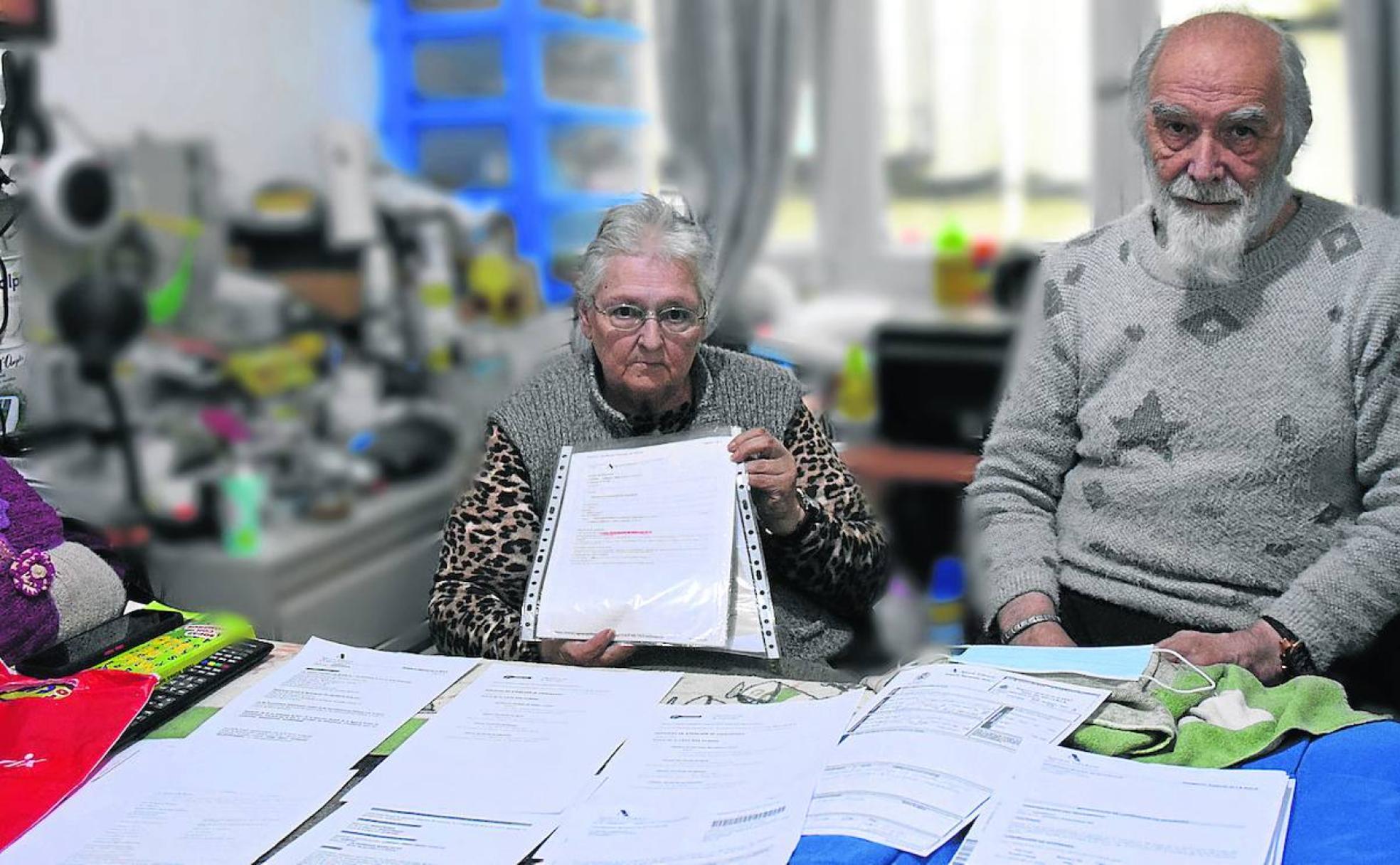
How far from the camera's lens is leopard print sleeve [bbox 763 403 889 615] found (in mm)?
1264

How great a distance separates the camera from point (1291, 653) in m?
1.19

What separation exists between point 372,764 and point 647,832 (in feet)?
0.75

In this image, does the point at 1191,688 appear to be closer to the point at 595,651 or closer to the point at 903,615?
the point at 595,651

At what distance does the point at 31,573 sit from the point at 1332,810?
1.01 m

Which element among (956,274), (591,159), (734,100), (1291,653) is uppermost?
(734,100)

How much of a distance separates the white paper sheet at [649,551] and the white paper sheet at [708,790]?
0.63ft

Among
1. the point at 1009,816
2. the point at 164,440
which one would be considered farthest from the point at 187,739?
the point at 164,440

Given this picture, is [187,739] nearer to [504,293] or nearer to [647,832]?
[647,832]

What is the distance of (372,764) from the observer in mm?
861

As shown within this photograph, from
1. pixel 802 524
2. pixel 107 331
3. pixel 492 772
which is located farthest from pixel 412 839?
pixel 107 331

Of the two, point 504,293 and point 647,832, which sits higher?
point 504,293

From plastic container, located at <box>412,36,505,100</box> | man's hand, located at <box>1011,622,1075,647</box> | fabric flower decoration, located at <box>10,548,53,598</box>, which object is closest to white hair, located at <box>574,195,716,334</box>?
man's hand, located at <box>1011,622,1075,647</box>

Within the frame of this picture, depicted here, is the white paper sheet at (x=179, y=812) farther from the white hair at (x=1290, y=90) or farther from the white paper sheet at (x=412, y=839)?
the white hair at (x=1290, y=90)

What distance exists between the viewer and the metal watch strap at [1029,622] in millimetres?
1282
